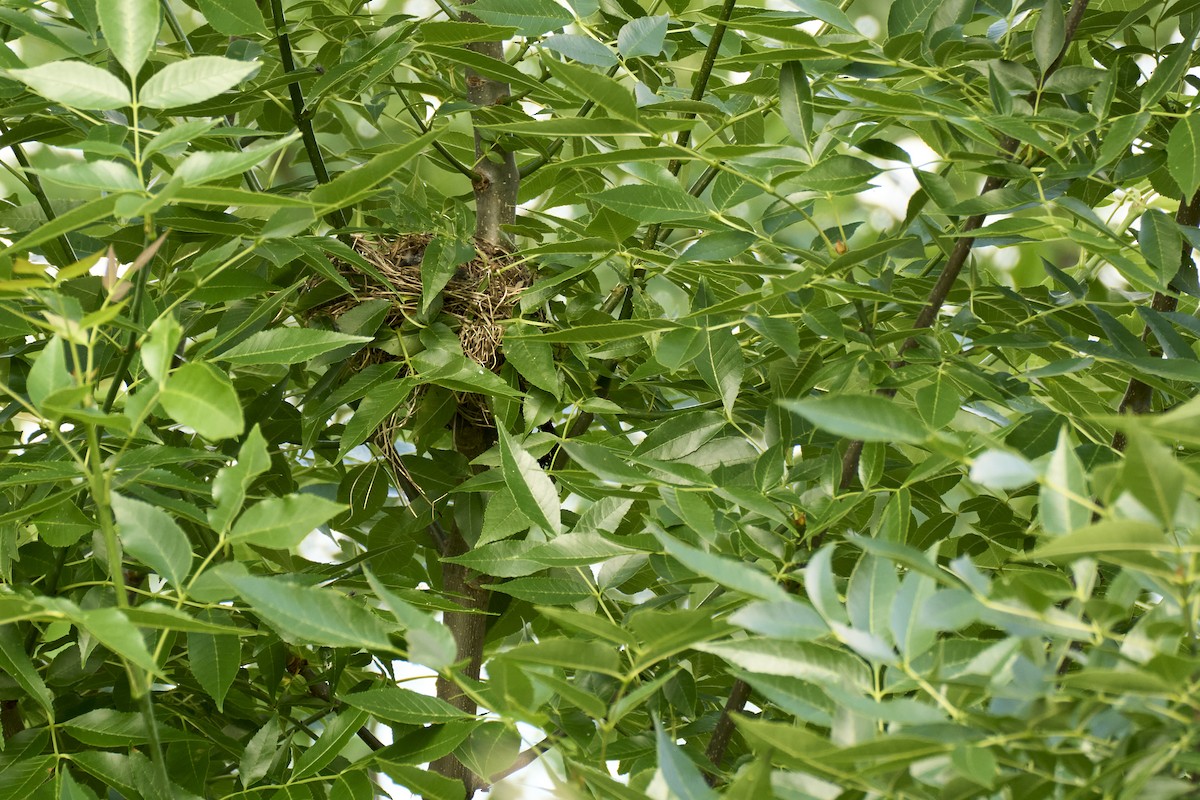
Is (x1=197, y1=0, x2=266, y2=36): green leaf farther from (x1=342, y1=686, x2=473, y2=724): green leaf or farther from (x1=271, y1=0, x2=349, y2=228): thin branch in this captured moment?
(x1=342, y1=686, x2=473, y2=724): green leaf

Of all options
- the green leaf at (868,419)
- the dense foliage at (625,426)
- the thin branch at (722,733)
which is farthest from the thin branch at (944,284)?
the green leaf at (868,419)

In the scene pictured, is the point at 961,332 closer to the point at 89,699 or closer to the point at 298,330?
the point at 298,330

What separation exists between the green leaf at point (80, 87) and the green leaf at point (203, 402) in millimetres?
115

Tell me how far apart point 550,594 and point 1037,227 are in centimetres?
27

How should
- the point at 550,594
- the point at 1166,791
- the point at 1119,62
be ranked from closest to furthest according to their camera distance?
the point at 1166,791 < the point at 550,594 < the point at 1119,62

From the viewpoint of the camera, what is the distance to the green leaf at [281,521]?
0.37 meters

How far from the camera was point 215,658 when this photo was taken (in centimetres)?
53

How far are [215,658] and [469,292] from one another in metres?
0.32

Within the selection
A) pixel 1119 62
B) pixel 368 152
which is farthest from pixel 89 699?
pixel 1119 62

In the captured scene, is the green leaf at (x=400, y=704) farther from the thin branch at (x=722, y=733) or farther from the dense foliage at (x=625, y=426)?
the thin branch at (x=722, y=733)

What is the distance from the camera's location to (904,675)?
0.33 metres

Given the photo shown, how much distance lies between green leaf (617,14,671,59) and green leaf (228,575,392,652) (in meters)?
0.34

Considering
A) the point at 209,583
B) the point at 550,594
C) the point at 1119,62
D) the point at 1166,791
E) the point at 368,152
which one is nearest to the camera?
the point at 1166,791

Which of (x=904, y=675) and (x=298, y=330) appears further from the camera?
(x=298, y=330)
